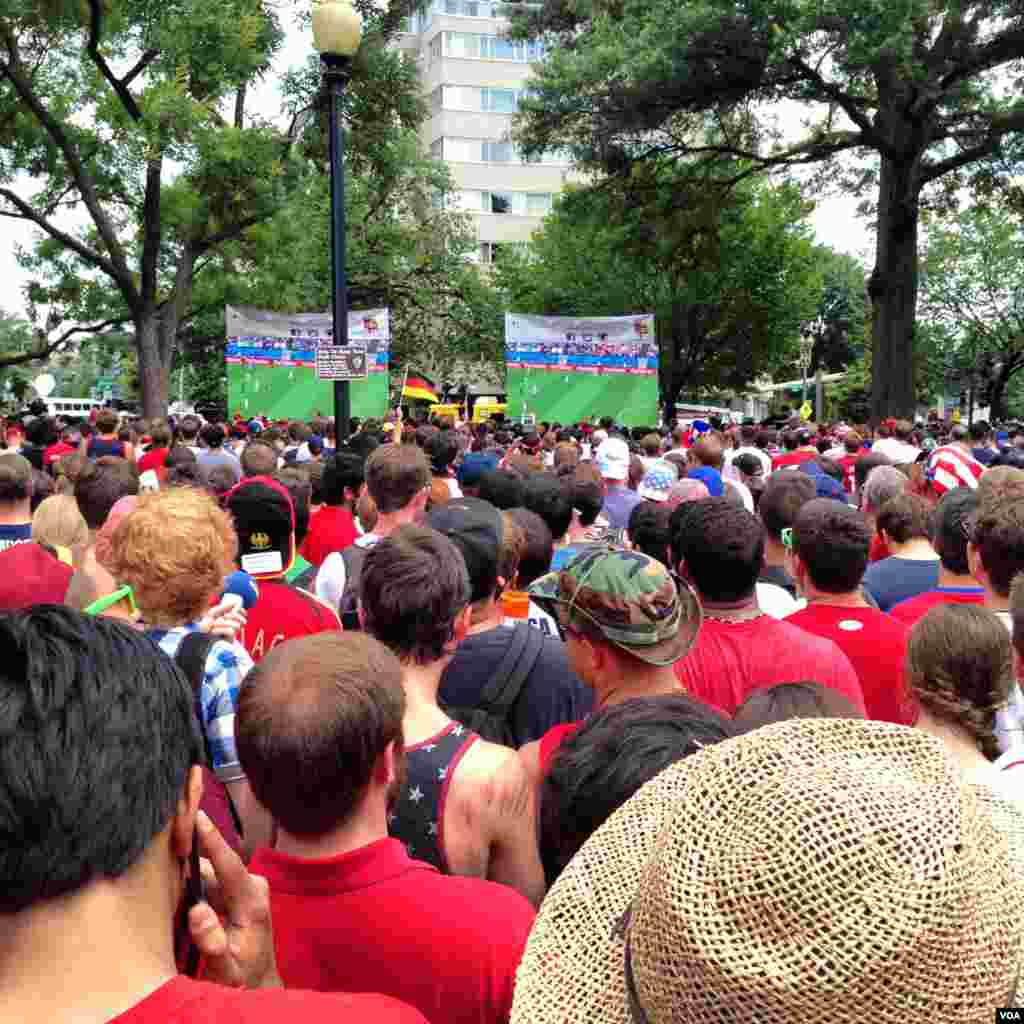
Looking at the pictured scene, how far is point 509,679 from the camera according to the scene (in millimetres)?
3684

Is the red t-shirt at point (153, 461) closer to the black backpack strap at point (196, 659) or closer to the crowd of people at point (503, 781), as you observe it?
the crowd of people at point (503, 781)

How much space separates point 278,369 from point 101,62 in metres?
5.94

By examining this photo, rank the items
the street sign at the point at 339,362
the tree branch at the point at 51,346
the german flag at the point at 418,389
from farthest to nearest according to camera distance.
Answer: the german flag at the point at 418,389 < the tree branch at the point at 51,346 < the street sign at the point at 339,362

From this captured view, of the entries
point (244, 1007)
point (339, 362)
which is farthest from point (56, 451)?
point (244, 1007)

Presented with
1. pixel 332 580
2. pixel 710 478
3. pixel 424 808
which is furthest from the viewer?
pixel 710 478

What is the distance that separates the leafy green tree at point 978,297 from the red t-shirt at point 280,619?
4860 cm

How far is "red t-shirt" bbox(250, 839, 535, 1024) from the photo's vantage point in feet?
6.81

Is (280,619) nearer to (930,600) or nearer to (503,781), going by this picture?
(503,781)

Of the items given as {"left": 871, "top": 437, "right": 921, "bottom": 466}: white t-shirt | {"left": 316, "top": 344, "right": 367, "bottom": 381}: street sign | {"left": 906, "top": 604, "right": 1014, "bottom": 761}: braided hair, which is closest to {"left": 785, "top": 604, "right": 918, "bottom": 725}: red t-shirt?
{"left": 906, "top": 604, "right": 1014, "bottom": 761}: braided hair

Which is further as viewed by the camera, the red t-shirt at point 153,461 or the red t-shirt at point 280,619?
the red t-shirt at point 153,461

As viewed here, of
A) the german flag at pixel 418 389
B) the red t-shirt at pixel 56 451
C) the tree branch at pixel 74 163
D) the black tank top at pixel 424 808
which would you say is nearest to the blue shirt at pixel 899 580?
the black tank top at pixel 424 808

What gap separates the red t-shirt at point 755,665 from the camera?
372 cm

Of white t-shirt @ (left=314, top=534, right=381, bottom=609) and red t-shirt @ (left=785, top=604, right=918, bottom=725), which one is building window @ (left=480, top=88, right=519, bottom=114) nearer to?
white t-shirt @ (left=314, top=534, right=381, bottom=609)

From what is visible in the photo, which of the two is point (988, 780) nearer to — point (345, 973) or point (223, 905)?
point (345, 973)
